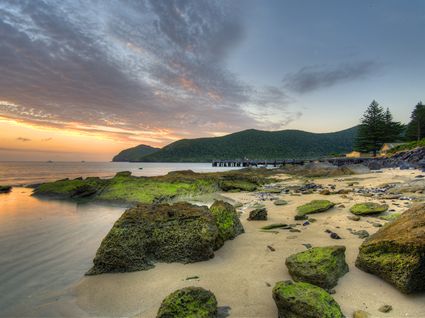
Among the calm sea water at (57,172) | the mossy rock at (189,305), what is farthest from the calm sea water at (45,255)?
the calm sea water at (57,172)

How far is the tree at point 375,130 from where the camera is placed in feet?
221

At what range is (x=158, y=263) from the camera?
17.8ft

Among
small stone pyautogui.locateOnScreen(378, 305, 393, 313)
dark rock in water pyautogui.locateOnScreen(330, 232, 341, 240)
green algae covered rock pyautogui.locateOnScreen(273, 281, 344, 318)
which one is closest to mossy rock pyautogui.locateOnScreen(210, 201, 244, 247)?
dark rock in water pyautogui.locateOnScreen(330, 232, 341, 240)

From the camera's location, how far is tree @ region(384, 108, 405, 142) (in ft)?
223

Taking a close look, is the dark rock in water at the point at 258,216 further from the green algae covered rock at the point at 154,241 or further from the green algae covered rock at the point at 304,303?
the green algae covered rock at the point at 304,303

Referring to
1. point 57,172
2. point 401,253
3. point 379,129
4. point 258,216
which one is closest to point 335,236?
point 401,253

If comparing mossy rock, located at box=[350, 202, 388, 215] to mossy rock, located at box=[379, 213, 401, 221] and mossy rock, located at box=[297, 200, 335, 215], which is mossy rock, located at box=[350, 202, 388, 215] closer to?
mossy rock, located at box=[379, 213, 401, 221]

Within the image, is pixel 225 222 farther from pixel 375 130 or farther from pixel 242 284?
pixel 375 130

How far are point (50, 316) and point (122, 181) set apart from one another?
14406 millimetres

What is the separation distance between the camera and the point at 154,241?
5633 millimetres

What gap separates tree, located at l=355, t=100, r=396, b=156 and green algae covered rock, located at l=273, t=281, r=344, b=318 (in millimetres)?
76169

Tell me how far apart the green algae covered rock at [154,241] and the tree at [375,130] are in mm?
75200

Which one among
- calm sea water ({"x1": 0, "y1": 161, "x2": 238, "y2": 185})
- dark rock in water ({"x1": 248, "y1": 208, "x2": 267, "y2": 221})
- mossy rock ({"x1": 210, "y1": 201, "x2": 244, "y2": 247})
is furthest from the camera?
calm sea water ({"x1": 0, "y1": 161, "x2": 238, "y2": 185})

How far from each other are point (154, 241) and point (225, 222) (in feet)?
6.73
